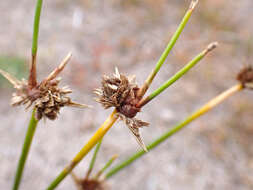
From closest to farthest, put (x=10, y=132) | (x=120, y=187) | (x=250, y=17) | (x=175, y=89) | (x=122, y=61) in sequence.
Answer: (x=120, y=187), (x=10, y=132), (x=175, y=89), (x=122, y=61), (x=250, y=17)

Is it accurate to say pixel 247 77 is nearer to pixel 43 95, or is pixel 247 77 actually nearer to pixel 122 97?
pixel 122 97

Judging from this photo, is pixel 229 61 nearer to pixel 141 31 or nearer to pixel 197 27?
pixel 197 27

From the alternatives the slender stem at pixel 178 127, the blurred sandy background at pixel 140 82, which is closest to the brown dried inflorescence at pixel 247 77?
the slender stem at pixel 178 127

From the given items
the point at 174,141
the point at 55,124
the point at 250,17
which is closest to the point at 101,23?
the point at 55,124

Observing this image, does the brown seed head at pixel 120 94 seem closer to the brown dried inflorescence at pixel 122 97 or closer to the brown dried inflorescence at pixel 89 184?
the brown dried inflorescence at pixel 122 97

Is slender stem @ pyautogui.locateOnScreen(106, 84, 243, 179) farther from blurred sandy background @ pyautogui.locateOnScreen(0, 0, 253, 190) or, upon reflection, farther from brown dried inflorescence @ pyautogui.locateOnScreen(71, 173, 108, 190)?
blurred sandy background @ pyautogui.locateOnScreen(0, 0, 253, 190)
